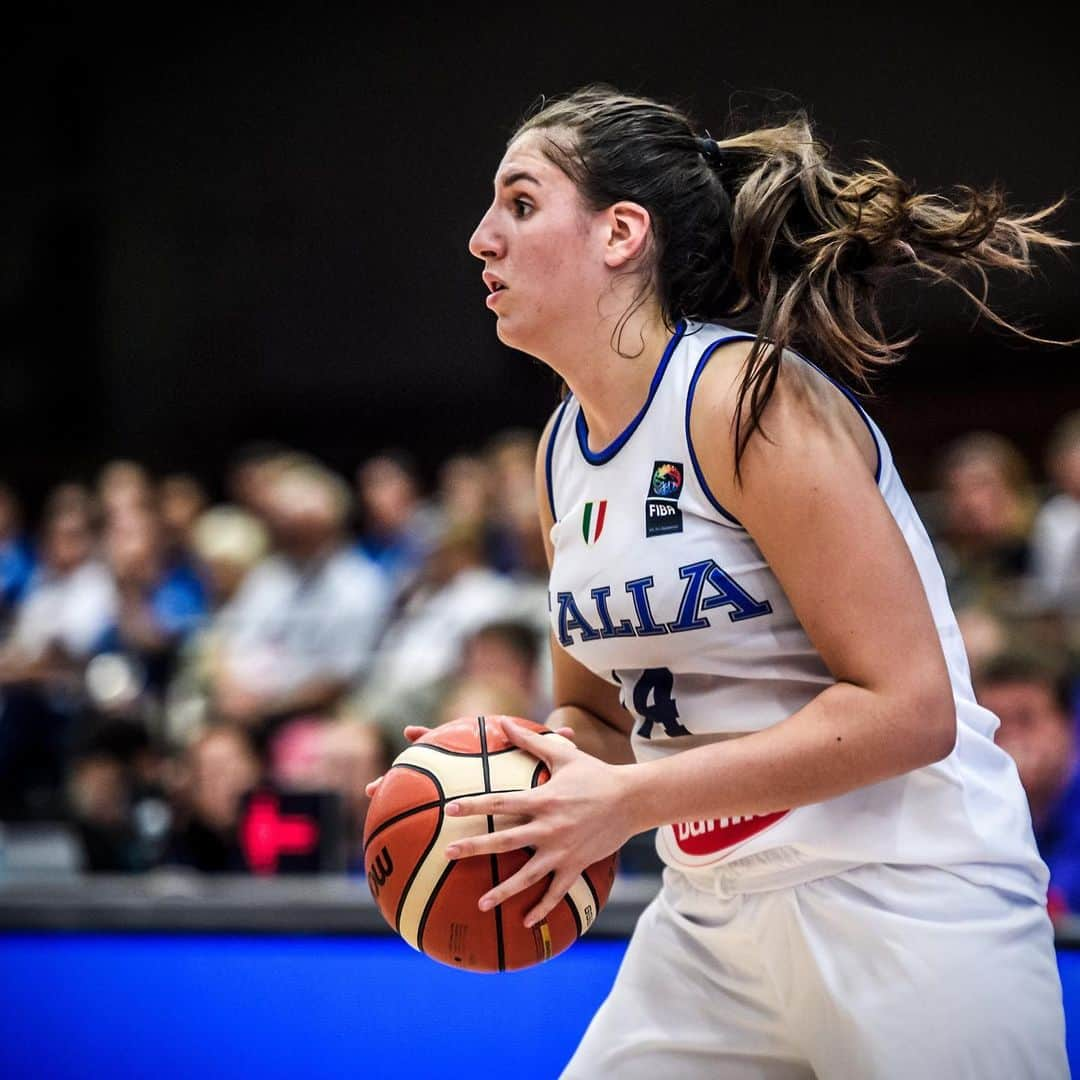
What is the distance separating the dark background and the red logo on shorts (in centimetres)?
731

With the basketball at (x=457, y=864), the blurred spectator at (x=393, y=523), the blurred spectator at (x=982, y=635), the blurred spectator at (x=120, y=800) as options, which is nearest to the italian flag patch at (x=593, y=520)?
the basketball at (x=457, y=864)

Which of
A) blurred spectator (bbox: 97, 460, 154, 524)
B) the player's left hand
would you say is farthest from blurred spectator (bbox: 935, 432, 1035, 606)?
blurred spectator (bbox: 97, 460, 154, 524)

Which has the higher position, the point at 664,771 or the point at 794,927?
the point at 664,771

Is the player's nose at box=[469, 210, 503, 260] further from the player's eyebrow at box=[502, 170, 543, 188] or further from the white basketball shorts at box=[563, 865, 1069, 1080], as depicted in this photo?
the white basketball shorts at box=[563, 865, 1069, 1080]

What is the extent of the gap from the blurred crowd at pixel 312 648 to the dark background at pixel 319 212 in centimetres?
256

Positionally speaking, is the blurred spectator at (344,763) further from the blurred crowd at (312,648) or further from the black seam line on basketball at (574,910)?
the black seam line on basketball at (574,910)

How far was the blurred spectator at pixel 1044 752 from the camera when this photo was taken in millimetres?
3703

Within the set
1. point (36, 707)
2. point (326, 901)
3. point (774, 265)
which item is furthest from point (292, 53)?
point (774, 265)

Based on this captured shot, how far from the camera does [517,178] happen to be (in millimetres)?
2059

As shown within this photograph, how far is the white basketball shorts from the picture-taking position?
178 centimetres

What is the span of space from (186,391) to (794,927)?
984 centimetres

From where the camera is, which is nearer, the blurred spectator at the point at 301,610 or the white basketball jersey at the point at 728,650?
the white basketball jersey at the point at 728,650

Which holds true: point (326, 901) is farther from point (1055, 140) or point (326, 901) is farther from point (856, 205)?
point (1055, 140)

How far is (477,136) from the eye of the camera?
1009cm
